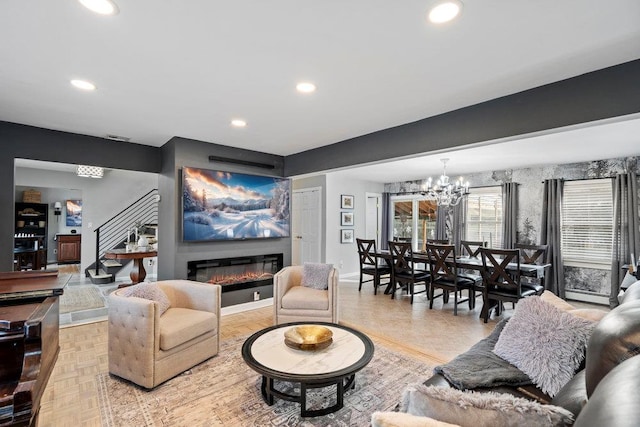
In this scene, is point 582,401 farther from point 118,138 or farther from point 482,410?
point 118,138

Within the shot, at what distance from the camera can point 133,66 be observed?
211 cm

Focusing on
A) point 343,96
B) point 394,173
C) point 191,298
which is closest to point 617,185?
point 394,173

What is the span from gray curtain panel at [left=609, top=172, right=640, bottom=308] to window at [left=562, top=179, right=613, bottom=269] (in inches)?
6.6

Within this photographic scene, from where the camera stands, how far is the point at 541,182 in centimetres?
566

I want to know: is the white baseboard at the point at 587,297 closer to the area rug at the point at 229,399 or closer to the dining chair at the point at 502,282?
the dining chair at the point at 502,282

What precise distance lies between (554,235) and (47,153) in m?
7.81

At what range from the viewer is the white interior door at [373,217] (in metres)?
7.96

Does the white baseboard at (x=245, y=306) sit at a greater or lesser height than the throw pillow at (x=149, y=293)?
lesser

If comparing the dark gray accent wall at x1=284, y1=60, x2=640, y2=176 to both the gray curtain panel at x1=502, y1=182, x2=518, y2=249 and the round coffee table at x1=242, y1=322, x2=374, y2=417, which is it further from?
the gray curtain panel at x1=502, y1=182, x2=518, y2=249

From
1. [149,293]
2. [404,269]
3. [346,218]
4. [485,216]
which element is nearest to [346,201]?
[346,218]

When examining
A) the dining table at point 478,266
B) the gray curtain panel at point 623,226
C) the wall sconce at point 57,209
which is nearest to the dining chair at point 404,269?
the dining table at point 478,266

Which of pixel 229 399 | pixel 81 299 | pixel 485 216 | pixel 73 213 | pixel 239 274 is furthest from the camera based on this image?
pixel 73 213

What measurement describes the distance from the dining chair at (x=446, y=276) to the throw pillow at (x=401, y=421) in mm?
3780

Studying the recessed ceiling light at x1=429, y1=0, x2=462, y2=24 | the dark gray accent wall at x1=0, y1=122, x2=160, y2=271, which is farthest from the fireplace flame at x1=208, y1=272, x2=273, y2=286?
the recessed ceiling light at x1=429, y1=0, x2=462, y2=24
